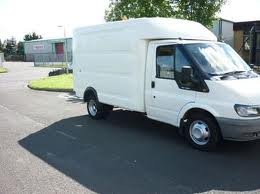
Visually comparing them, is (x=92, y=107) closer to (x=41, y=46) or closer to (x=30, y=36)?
(x=41, y=46)

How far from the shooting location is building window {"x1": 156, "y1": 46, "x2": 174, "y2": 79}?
7043mm

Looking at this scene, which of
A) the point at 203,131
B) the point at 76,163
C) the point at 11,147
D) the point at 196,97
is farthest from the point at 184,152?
the point at 11,147

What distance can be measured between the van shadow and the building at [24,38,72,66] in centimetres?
4705

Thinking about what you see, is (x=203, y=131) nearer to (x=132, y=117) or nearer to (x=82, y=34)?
(x=132, y=117)

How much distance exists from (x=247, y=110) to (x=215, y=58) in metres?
1.37

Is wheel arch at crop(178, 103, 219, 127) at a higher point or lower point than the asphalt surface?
higher

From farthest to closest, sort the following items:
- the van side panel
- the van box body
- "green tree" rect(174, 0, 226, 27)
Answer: "green tree" rect(174, 0, 226, 27)
the van side panel
the van box body

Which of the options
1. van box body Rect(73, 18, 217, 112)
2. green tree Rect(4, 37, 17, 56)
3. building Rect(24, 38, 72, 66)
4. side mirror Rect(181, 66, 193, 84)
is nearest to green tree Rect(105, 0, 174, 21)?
van box body Rect(73, 18, 217, 112)

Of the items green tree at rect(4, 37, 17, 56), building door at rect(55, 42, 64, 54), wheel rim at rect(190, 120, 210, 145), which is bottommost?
wheel rim at rect(190, 120, 210, 145)

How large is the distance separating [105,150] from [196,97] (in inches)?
79.0

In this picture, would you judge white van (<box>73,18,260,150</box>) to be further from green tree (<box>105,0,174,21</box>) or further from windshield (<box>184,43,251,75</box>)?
green tree (<box>105,0,174,21</box>)

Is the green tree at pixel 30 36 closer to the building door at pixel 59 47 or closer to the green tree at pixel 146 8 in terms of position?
the building door at pixel 59 47

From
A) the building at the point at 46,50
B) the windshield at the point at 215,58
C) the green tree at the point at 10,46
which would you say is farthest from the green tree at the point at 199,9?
the green tree at the point at 10,46

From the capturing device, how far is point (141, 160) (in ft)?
20.0
